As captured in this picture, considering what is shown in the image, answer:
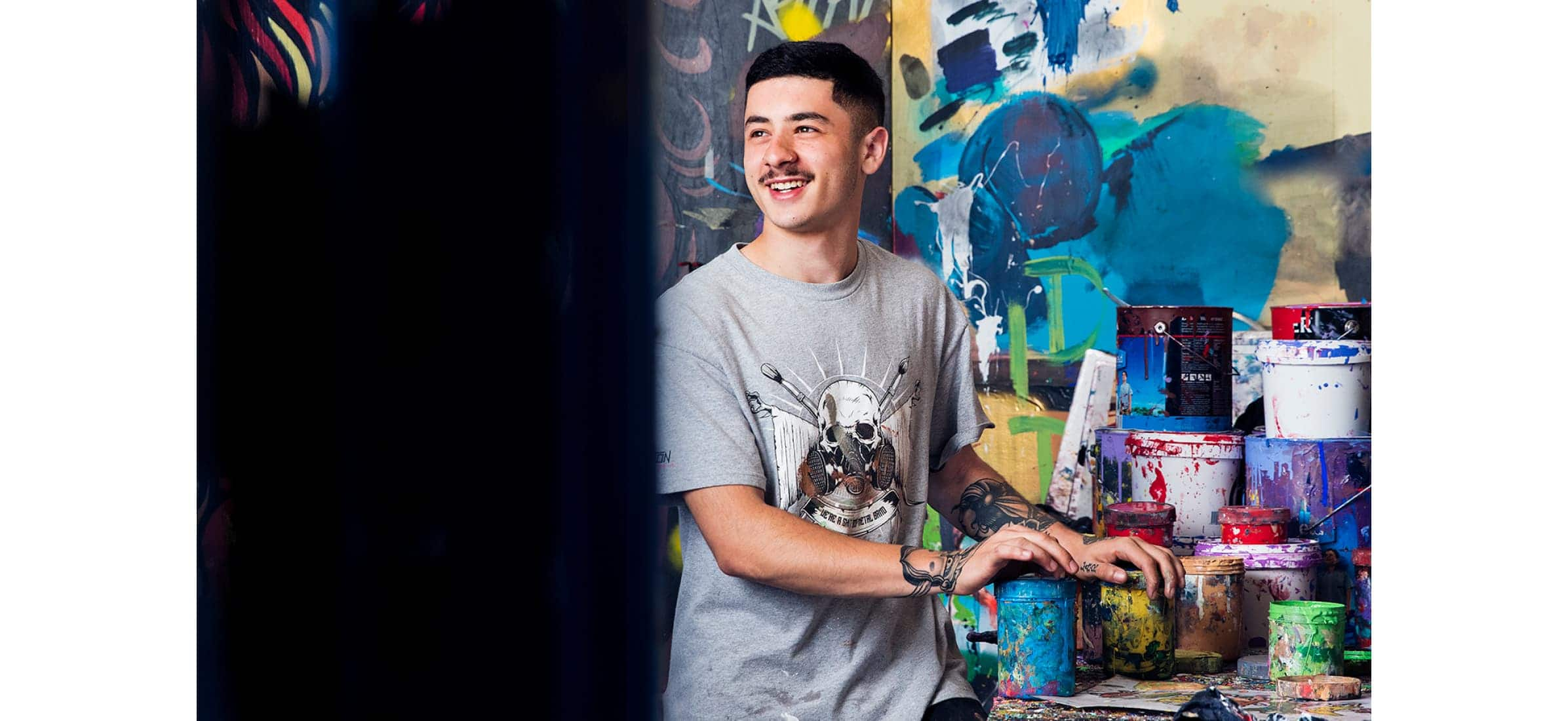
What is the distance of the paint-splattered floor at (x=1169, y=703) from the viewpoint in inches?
64.2

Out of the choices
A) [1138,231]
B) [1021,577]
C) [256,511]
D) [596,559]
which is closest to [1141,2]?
[1138,231]

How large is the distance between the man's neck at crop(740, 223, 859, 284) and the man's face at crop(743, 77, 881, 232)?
15 millimetres

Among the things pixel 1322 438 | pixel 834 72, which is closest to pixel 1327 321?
pixel 1322 438

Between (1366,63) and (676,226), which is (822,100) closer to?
(676,226)

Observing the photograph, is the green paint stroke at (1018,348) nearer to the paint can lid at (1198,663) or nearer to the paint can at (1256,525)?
the paint can at (1256,525)

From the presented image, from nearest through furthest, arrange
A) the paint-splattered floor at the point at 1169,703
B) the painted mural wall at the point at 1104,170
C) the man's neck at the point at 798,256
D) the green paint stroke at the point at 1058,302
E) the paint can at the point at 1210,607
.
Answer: the paint-splattered floor at the point at 1169,703
the paint can at the point at 1210,607
the man's neck at the point at 798,256
the painted mural wall at the point at 1104,170
the green paint stroke at the point at 1058,302

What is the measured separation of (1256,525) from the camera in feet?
6.44

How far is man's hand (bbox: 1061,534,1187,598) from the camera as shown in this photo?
178cm

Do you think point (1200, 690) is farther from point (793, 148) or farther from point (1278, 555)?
point (793, 148)

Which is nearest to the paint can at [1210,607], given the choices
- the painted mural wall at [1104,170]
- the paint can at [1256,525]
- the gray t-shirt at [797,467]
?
the paint can at [1256,525]

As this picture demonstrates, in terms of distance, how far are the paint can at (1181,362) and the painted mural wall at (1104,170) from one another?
0.96 ft

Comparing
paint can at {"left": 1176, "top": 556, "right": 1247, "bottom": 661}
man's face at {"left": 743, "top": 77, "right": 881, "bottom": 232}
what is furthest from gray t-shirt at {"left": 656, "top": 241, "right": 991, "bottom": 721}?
paint can at {"left": 1176, "top": 556, "right": 1247, "bottom": 661}

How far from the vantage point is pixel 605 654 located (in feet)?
5.69

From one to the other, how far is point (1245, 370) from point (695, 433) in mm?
1101
